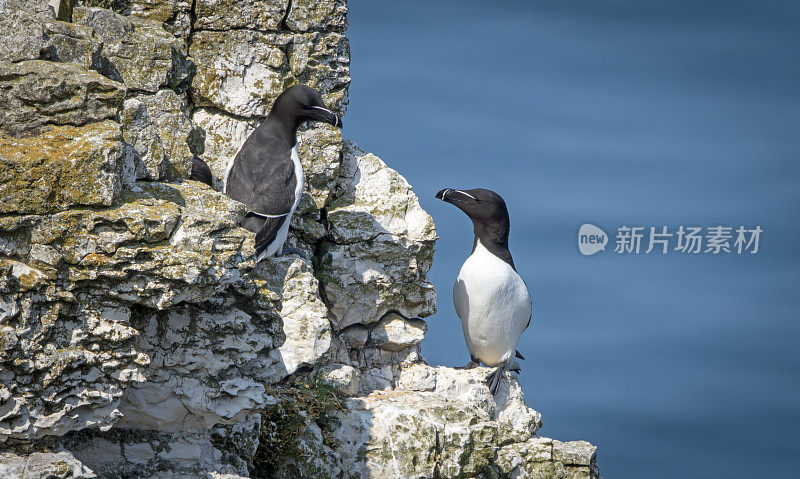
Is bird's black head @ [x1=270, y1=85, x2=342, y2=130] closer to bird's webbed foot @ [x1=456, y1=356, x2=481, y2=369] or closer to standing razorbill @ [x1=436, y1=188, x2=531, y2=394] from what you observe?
standing razorbill @ [x1=436, y1=188, x2=531, y2=394]

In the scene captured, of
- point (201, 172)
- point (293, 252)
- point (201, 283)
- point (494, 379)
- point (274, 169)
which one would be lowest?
point (201, 283)

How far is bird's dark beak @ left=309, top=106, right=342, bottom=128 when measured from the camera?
752cm

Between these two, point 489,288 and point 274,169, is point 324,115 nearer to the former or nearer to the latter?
point 274,169

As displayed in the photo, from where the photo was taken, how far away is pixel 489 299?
868 cm

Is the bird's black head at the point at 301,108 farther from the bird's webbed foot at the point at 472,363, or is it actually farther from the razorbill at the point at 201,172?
the bird's webbed foot at the point at 472,363

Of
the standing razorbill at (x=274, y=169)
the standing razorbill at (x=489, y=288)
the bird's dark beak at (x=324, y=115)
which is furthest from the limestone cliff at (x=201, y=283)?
the bird's dark beak at (x=324, y=115)

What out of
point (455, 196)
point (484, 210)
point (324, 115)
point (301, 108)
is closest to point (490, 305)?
point (484, 210)

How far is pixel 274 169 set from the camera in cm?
754

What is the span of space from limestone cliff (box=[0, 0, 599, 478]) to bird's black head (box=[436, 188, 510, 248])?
52cm

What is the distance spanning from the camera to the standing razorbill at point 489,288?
8672 mm

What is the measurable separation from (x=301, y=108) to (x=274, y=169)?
1.82 ft

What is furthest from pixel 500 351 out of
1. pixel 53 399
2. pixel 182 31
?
pixel 53 399

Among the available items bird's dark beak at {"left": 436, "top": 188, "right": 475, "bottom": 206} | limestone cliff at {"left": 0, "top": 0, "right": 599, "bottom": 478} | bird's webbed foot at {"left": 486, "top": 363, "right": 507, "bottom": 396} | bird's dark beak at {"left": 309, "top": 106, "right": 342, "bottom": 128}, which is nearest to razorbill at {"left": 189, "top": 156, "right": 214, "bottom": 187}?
limestone cliff at {"left": 0, "top": 0, "right": 599, "bottom": 478}

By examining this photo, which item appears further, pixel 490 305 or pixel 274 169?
pixel 490 305
